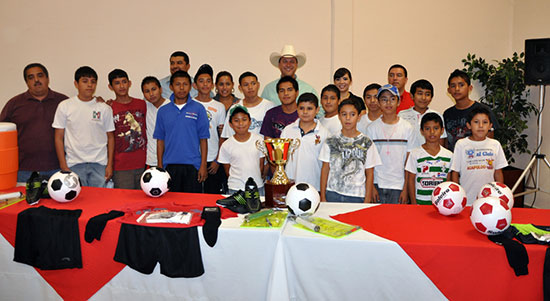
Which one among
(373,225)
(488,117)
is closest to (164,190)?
(373,225)

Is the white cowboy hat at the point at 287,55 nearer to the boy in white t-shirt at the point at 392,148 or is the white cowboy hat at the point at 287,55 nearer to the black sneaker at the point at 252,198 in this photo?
the boy in white t-shirt at the point at 392,148

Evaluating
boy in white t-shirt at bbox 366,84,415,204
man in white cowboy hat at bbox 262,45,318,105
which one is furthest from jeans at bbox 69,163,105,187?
boy in white t-shirt at bbox 366,84,415,204

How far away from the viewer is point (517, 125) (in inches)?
215

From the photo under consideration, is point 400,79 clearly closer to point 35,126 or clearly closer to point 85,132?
point 85,132

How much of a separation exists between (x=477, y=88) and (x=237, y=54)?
12.6 ft

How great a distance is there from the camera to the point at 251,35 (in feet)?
20.4

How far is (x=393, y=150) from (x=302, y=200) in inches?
64.0

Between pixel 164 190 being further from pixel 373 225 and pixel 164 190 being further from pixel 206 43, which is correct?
pixel 206 43

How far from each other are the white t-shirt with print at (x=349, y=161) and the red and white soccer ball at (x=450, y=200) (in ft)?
2.85

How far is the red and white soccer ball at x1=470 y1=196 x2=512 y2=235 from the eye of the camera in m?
1.98

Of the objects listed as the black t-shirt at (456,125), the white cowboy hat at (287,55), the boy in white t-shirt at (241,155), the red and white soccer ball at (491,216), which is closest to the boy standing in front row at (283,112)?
the boy in white t-shirt at (241,155)

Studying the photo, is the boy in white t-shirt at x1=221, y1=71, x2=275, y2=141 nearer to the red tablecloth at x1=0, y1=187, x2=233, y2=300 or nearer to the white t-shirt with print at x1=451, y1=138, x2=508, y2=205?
the red tablecloth at x1=0, y1=187, x2=233, y2=300

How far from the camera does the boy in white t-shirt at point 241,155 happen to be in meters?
3.54

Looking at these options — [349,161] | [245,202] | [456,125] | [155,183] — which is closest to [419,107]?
[456,125]
